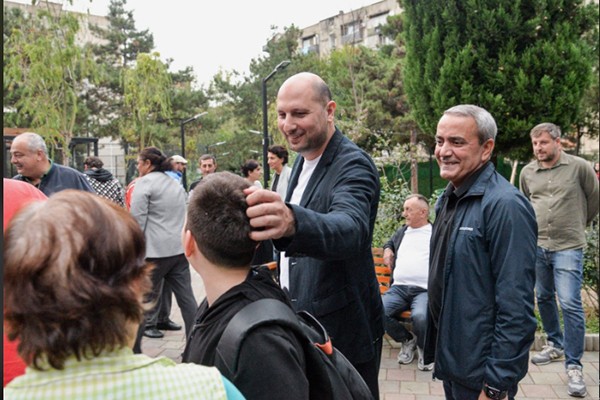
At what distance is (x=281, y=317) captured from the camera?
1432mm

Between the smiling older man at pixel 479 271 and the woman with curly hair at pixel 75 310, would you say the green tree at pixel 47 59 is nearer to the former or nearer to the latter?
the smiling older man at pixel 479 271

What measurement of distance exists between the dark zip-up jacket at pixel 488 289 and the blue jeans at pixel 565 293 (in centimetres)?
204

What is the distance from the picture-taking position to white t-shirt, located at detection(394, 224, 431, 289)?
557 cm

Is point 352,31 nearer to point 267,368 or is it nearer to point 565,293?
point 565,293

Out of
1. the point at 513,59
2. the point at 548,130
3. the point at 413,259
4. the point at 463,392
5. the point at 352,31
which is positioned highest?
the point at 352,31

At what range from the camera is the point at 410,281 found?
561 centimetres

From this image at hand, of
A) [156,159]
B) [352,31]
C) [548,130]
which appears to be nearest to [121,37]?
[352,31]

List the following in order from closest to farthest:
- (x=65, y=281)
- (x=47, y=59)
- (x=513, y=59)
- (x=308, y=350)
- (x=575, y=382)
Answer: (x=65, y=281) < (x=308, y=350) < (x=575, y=382) < (x=513, y=59) < (x=47, y=59)

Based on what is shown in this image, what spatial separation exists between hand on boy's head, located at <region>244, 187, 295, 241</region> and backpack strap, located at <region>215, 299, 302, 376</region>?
0.64 feet

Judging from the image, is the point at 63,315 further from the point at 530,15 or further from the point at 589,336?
the point at 530,15

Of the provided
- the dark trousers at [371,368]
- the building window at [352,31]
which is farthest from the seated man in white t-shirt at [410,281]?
the building window at [352,31]

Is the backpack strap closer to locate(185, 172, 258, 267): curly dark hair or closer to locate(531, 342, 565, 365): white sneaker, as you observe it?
locate(185, 172, 258, 267): curly dark hair

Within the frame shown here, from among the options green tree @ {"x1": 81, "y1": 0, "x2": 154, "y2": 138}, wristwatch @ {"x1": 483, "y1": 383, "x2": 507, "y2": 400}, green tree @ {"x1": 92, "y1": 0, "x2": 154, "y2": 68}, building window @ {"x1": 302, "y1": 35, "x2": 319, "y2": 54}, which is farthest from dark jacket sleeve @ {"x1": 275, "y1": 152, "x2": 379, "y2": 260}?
building window @ {"x1": 302, "y1": 35, "x2": 319, "y2": 54}

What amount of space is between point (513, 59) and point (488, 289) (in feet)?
32.6
